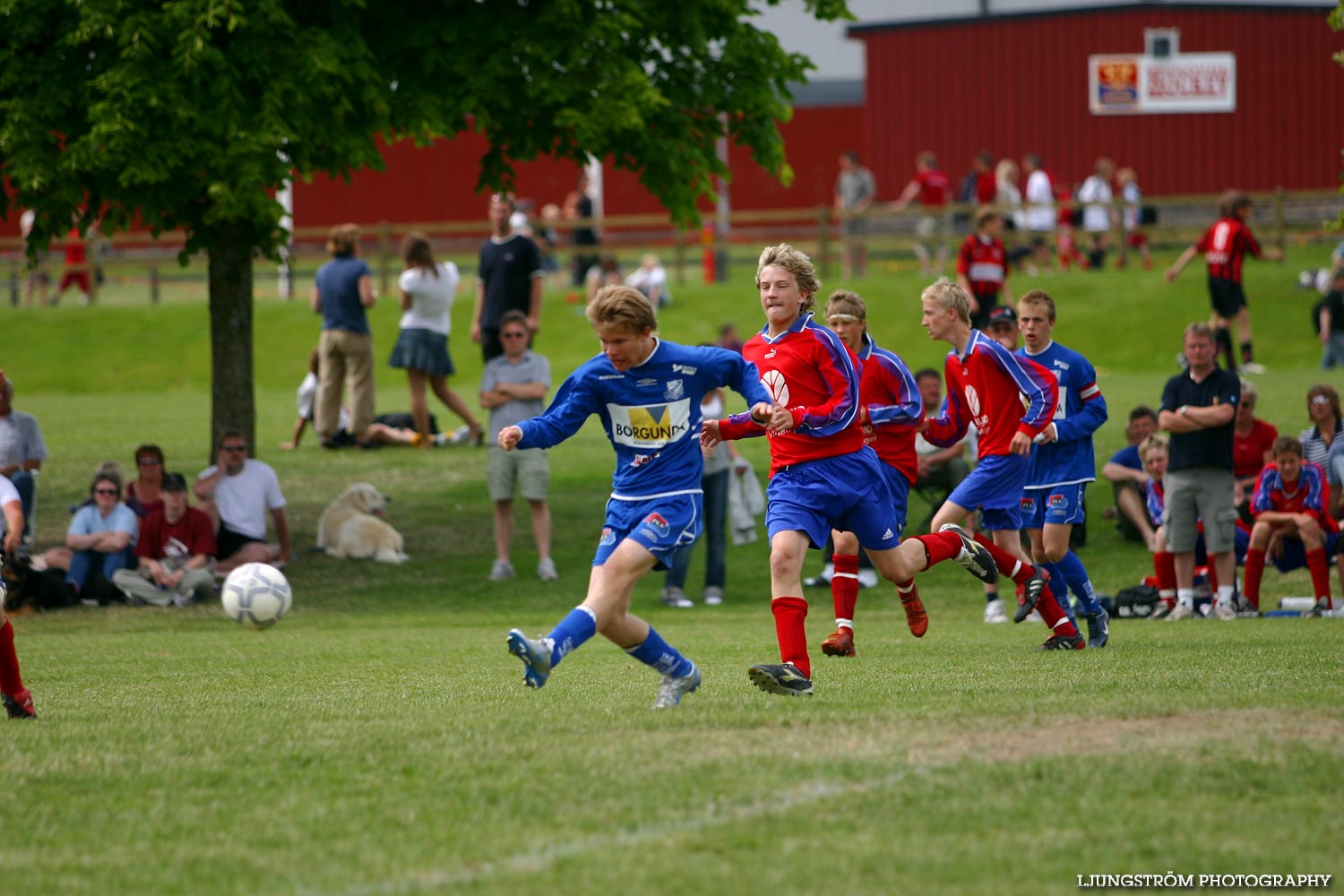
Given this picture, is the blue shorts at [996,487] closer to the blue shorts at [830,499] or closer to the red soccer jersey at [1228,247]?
the blue shorts at [830,499]

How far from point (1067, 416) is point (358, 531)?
7.81 meters

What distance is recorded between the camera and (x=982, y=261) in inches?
689

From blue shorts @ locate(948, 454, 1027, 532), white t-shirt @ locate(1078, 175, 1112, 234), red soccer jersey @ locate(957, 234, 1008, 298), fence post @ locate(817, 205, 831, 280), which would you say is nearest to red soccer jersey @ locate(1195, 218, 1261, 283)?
red soccer jersey @ locate(957, 234, 1008, 298)

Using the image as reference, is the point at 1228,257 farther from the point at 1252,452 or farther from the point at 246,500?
the point at 246,500

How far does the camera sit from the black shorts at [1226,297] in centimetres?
2002

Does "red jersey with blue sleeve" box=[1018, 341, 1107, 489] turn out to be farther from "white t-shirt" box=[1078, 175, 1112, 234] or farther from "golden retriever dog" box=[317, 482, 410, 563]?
"white t-shirt" box=[1078, 175, 1112, 234]

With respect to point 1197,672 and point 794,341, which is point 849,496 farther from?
point 1197,672

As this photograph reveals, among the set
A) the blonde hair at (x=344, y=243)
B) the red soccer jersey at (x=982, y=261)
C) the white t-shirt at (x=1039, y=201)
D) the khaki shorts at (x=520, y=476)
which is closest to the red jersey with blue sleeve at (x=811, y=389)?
the khaki shorts at (x=520, y=476)

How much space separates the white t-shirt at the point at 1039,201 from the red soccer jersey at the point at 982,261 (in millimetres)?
13343

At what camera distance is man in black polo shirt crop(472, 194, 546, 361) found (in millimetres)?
17312

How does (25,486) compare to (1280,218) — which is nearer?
(25,486)

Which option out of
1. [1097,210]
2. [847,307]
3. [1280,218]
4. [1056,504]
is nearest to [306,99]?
[847,307]

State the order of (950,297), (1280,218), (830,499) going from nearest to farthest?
1. (830,499)
2. (950,297)
3. (1280,218)

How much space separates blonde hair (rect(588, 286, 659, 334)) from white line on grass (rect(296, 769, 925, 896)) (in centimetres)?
242
